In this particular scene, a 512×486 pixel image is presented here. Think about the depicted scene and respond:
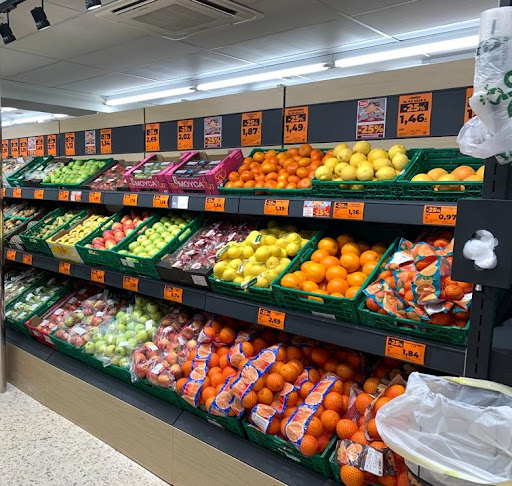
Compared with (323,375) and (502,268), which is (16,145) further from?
(502,268)

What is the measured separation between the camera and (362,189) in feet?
6.79

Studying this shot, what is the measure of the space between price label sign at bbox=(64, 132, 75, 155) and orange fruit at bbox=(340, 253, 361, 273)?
10.9ft

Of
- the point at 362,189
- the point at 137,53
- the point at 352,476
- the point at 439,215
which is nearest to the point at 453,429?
the point at 352,476

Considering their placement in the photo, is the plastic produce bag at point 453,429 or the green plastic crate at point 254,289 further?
the green plastic crate at point 254,289

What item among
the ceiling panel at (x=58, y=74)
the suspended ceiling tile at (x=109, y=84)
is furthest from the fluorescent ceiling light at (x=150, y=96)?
the ceiling panel at (x=58, y=74)

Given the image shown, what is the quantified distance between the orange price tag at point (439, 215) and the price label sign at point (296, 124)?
3.81ft

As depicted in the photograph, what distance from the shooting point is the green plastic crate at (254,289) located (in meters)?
2.18

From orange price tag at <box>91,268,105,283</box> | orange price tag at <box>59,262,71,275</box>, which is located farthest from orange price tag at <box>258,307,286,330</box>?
orange price tag at <box>59,262,71,275</box>

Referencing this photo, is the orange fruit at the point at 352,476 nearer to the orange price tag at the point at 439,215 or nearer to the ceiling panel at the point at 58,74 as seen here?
the orange price tag at the point at 439,215

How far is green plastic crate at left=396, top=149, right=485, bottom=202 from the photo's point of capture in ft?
5.90

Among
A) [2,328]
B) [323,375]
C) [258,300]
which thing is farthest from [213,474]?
[2,328]

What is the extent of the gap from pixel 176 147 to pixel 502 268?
277cm

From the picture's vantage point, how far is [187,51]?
6.98 metres

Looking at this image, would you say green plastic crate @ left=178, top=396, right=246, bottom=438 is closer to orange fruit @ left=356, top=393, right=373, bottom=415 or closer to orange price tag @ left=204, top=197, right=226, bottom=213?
orange fruit @ left=356, top=393, right=373, bottom=415
